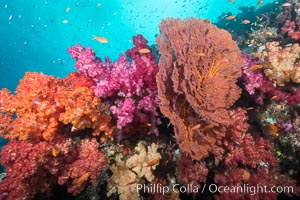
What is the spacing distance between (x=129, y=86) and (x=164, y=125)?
1.49 metres

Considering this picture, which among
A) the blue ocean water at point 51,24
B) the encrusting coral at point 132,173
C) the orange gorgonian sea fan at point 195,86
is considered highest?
the blue ocean water at point 51,24

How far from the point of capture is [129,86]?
166 inches

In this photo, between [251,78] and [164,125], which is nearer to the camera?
[251,78]

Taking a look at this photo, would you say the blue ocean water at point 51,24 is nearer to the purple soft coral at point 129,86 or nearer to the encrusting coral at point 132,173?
the purple soft coral at point 129,86

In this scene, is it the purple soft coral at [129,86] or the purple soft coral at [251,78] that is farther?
the purple soft coral at [251,78]

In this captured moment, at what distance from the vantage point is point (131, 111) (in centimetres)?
411

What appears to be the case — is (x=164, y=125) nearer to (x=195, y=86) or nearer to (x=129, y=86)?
(x=129, y=86)

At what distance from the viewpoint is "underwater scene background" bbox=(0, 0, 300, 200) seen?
12.3 feet

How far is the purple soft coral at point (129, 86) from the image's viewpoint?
4211mm

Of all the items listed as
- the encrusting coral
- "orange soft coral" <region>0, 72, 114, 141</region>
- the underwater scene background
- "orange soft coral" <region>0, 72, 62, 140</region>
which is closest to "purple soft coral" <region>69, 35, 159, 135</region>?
the underwater scene background

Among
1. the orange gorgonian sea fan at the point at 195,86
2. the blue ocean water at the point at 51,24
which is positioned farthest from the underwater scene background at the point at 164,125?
the blue ocean water at the point at 51,24

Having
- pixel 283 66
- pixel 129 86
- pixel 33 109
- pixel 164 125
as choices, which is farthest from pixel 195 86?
pixel 33 109

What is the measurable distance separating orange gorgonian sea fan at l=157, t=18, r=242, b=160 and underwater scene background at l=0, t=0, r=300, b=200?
2cm

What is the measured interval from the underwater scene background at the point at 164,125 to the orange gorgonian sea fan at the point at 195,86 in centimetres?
2
